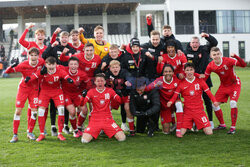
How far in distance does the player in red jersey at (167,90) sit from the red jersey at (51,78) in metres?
1.71

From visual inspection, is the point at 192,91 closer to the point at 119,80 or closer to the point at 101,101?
the point at 119,80

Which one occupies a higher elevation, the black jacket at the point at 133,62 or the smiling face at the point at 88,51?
the smiling face at the point at 88,51

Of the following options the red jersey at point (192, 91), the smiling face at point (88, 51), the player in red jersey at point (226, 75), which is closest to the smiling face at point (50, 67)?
the smiling face at point (88, 51)

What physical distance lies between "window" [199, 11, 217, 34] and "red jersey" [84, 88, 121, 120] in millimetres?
32918

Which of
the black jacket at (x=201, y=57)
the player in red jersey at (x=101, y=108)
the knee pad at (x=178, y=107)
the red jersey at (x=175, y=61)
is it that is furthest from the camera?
the black jacket at (x=201, y=57)

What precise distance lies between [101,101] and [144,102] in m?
0.86

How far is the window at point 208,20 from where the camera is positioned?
120 ft

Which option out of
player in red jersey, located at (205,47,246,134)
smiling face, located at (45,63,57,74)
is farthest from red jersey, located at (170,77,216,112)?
smiling face, located at (45,63,57,74)

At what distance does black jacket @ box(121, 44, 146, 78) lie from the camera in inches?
236

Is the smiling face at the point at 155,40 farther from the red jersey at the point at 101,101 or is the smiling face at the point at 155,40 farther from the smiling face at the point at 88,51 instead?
the red jersey at the point at 101,101

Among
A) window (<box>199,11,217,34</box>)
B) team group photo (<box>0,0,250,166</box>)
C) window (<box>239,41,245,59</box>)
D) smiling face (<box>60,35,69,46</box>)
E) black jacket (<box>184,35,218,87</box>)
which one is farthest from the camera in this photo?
window (<box>239,41,245,59</box>)

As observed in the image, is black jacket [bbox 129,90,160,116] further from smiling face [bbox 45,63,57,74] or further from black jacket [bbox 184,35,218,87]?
smiling face [bbox 45,63,57,74]

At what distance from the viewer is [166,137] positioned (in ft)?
18.2

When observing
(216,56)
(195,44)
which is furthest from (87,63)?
(216,56)
